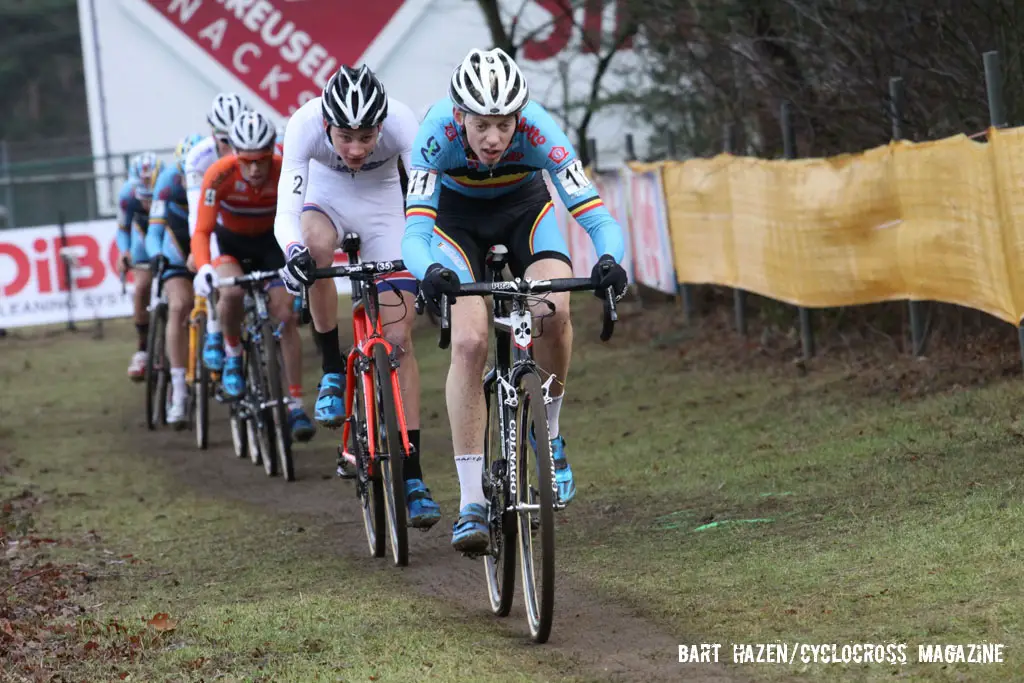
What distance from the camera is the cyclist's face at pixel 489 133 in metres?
6.52

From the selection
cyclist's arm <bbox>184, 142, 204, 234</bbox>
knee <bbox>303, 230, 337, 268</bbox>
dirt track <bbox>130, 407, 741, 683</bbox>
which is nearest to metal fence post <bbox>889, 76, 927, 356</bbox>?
dirt track <bbox>130, 407, 741, 683</bbox>

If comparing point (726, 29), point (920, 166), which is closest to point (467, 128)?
point (920, 166)

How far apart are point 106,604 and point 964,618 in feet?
12.1

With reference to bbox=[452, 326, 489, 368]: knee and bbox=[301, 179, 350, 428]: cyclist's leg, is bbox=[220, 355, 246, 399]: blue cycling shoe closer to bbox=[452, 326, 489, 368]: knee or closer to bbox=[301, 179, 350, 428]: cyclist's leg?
bbox=[301, 179, 350, 428]: cyclist's leg

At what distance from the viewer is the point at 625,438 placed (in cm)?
1101

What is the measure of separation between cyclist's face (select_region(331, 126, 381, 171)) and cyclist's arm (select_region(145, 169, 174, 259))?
4986mm

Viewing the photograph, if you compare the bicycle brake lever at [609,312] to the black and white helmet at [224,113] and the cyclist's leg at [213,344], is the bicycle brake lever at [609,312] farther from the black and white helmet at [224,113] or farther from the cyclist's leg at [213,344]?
the cyclist's leg at [213,344]

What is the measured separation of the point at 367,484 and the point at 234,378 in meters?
3.66

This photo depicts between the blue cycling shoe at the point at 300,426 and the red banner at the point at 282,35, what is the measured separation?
24.7m

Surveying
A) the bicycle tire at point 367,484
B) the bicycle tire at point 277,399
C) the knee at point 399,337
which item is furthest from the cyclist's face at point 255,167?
the bicycle tire at point 367,484

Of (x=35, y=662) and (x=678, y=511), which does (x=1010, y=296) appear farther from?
(x=35, y=662)

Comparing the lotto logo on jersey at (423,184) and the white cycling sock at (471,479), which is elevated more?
the lotto logo on jersey at (423,184)

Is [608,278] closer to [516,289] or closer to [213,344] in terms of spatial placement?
[516,289]

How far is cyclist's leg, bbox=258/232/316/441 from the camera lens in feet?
35.1
